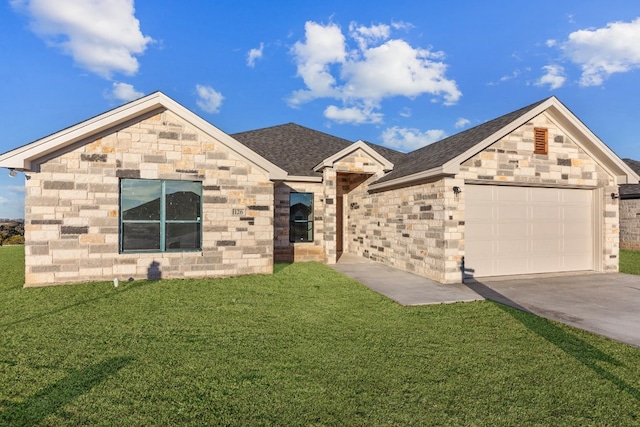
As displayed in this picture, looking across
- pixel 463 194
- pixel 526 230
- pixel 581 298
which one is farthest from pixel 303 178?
pixel 581 298

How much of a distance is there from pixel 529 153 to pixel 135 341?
440 inches

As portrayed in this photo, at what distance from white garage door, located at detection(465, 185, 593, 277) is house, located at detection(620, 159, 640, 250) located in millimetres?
10034

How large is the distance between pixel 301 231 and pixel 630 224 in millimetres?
17924

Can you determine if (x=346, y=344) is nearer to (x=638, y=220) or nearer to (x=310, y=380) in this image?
(x=310, y=380)

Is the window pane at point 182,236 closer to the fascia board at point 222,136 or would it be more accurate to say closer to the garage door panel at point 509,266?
the fascia board at point 222,136

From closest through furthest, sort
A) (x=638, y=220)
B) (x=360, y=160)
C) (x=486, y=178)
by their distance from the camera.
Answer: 1. (x=486, y=178)
2. (x=360, y=160)
3. (x=638, y=220)

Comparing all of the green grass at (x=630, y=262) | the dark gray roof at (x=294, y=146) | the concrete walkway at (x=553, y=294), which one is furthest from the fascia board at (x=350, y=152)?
the green grass at (x=630, y=262)

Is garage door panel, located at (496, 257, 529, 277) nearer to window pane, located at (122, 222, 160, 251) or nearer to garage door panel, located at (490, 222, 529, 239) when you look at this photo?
garage door panel, located at (490, 222, 529, 239)

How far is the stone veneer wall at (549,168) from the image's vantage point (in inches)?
389

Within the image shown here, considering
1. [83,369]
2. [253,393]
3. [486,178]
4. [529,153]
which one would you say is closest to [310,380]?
[253,393]

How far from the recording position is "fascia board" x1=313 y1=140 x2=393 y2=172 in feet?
42.4

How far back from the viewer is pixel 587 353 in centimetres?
463

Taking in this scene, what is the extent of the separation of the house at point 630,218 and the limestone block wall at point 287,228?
17.0 meters

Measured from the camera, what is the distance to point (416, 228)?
422 inches
